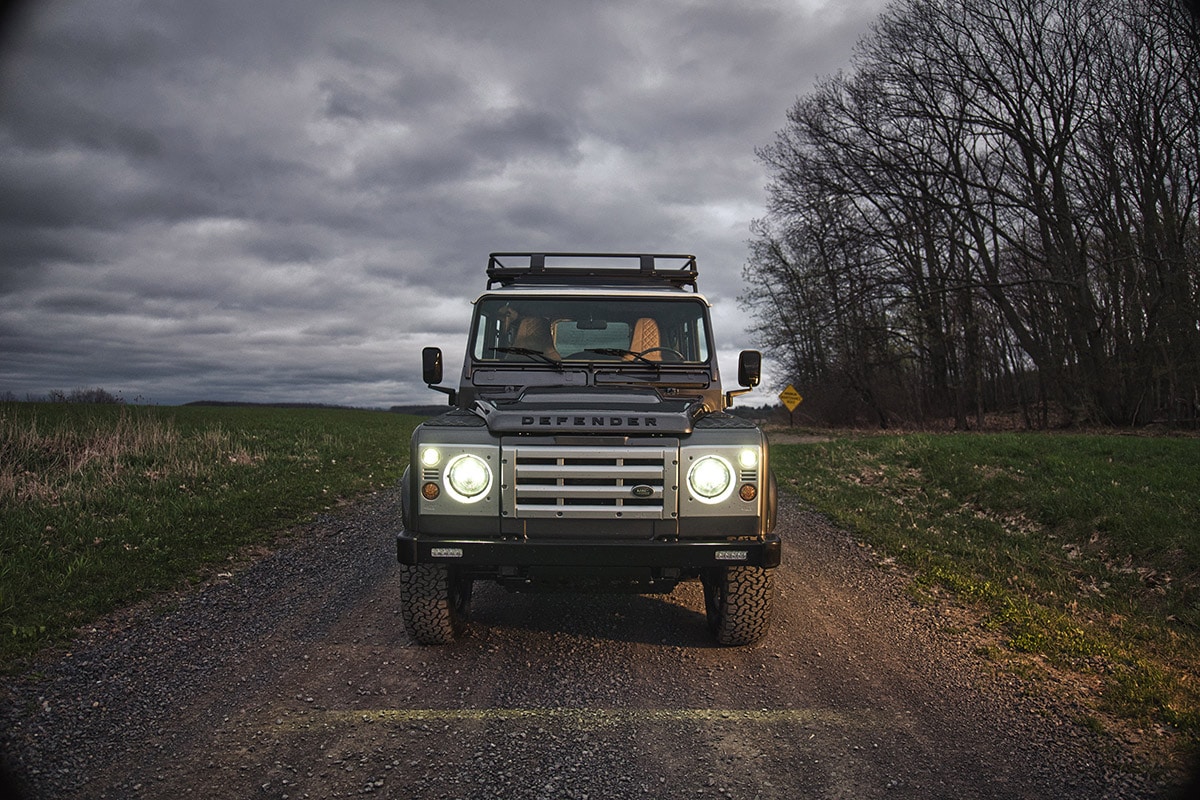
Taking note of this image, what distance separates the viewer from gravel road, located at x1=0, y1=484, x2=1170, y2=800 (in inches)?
115

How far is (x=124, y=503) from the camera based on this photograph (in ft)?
25.9

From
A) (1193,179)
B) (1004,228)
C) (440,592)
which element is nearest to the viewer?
(440,592)

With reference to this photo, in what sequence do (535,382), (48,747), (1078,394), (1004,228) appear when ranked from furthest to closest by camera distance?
(1004,228)
(1078,394)
(535,382)
(48,747)

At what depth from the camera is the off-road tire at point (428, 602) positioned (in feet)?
14.0

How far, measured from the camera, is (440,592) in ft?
14.1

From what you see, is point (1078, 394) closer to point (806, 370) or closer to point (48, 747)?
point (806, 370)

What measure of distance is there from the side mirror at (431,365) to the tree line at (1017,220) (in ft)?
59.2

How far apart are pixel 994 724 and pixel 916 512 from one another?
6.81m

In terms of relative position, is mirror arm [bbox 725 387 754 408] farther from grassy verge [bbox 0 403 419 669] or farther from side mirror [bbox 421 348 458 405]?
grassy verge [bbox 0 403 419 669]

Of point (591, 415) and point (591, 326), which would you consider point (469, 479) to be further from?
point (591, 326)

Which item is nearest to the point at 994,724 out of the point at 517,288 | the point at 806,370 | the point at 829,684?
the point at 829,684

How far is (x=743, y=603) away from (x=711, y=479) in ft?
2.94

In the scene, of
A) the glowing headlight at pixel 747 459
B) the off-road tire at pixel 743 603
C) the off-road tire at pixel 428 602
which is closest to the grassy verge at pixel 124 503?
the off-road tire at pixel 428 602

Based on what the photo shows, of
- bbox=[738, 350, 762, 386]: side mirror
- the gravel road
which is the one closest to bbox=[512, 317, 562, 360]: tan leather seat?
bbox=[738, 350, 762, 386]: side mirror
